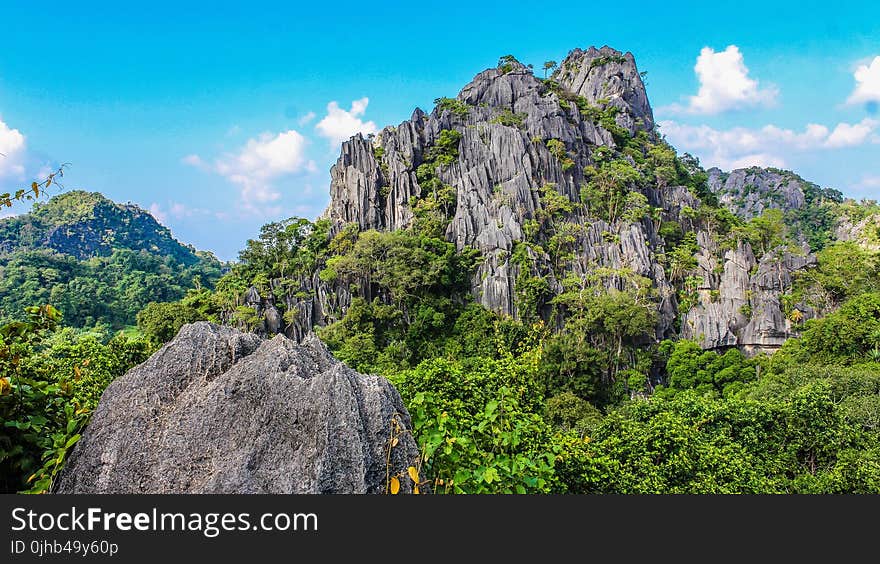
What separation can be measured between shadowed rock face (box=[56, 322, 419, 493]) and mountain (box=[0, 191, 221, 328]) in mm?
30170

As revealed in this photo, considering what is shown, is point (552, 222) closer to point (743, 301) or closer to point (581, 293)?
point (581, 293)

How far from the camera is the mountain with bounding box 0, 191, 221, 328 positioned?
36062 mm

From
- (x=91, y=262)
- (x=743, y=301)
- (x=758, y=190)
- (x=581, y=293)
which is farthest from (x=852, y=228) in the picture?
(x=91, y=262)

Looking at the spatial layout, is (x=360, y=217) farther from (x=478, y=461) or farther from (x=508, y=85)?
(x=478, y=461)

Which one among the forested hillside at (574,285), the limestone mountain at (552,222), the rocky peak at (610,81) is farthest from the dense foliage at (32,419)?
the rocky peak at (610,81)

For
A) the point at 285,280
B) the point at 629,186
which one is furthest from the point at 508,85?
the point at 285,280

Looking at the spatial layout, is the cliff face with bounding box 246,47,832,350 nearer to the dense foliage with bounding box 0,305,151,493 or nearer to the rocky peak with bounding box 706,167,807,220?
the dense foliage with bounding box 0,305,151,493

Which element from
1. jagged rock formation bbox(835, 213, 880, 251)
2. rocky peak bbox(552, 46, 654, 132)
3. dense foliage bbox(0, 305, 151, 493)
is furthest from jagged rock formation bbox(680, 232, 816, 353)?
dense foliage bbox(0, 305, 151, 493)

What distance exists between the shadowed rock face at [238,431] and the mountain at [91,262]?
30170mm

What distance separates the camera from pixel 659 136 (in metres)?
47.8

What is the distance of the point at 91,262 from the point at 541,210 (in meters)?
37.5

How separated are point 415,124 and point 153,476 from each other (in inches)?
1363

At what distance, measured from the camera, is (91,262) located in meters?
44.2

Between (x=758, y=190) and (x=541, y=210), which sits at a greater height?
(x=758, y=190)
